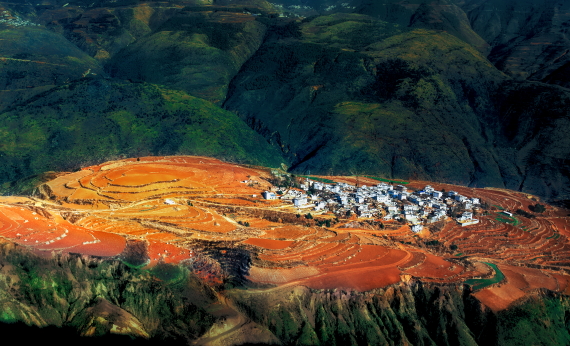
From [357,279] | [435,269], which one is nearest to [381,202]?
[435,269]

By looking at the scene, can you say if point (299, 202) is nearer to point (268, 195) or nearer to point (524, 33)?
point (268, 195)

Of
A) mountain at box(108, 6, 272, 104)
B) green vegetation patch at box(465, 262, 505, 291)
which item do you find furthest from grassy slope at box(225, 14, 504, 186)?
green vegetation patch at box(465, 262, 505, 291)

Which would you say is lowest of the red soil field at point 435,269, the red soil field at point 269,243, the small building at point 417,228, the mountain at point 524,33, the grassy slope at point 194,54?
the small building at point 417,228

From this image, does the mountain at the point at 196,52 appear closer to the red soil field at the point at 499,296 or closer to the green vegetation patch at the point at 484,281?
the green vegetation patch at the point at 484,281

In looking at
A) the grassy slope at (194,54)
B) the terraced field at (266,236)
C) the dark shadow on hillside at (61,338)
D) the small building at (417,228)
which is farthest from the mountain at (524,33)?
the dark shadow on hillside at (61,338)

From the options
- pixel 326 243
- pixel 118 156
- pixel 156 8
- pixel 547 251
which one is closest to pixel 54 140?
pixel 118 156

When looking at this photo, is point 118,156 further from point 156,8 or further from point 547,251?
point 156,8
